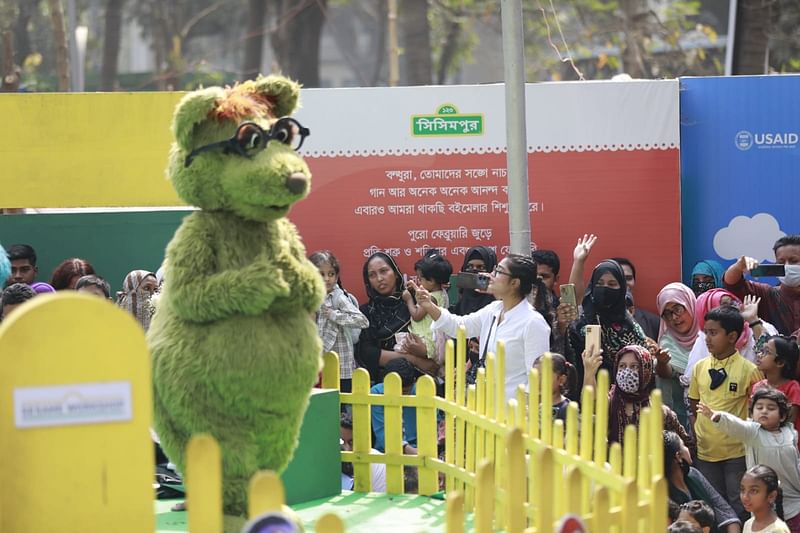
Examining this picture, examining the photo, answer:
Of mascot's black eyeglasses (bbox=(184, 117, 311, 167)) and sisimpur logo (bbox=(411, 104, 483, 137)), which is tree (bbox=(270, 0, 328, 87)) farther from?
mascot's black eyeglasses (bbox=(184, 117, 311, 167))

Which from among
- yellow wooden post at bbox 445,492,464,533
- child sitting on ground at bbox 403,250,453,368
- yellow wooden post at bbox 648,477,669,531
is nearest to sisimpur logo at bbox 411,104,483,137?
child sitting on ground at bbox 403,250,453,368

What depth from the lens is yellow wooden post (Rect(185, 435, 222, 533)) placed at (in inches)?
146

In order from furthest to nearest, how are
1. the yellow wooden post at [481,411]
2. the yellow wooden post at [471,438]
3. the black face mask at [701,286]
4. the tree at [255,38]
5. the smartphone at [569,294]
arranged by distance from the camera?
the tree at [255,38]
the black face mask at [701,286]
the smartphone at [569,294]
the yellow wooden post at [471,438]
the yellow wooden post at [481,411]

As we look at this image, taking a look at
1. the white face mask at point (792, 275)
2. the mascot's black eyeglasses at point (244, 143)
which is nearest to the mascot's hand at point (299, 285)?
the mascot's black eyeglasses at point (244, 143)

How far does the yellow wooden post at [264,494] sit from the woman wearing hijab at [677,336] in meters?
4.45

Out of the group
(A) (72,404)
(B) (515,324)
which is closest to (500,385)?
(B) (515,324)

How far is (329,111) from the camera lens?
908 centimetres

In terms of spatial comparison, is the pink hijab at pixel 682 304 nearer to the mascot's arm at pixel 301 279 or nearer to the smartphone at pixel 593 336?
the smartphone at pixel 593 336

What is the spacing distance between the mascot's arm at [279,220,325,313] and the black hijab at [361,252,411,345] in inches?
113

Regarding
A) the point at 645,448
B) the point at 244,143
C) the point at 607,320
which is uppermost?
the point at 244,143

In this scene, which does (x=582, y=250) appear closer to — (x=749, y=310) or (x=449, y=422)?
(x=749, y=310)

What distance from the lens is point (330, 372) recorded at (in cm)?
650

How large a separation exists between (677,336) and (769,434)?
1.27 m

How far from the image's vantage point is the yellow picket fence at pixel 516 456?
13.9ft
